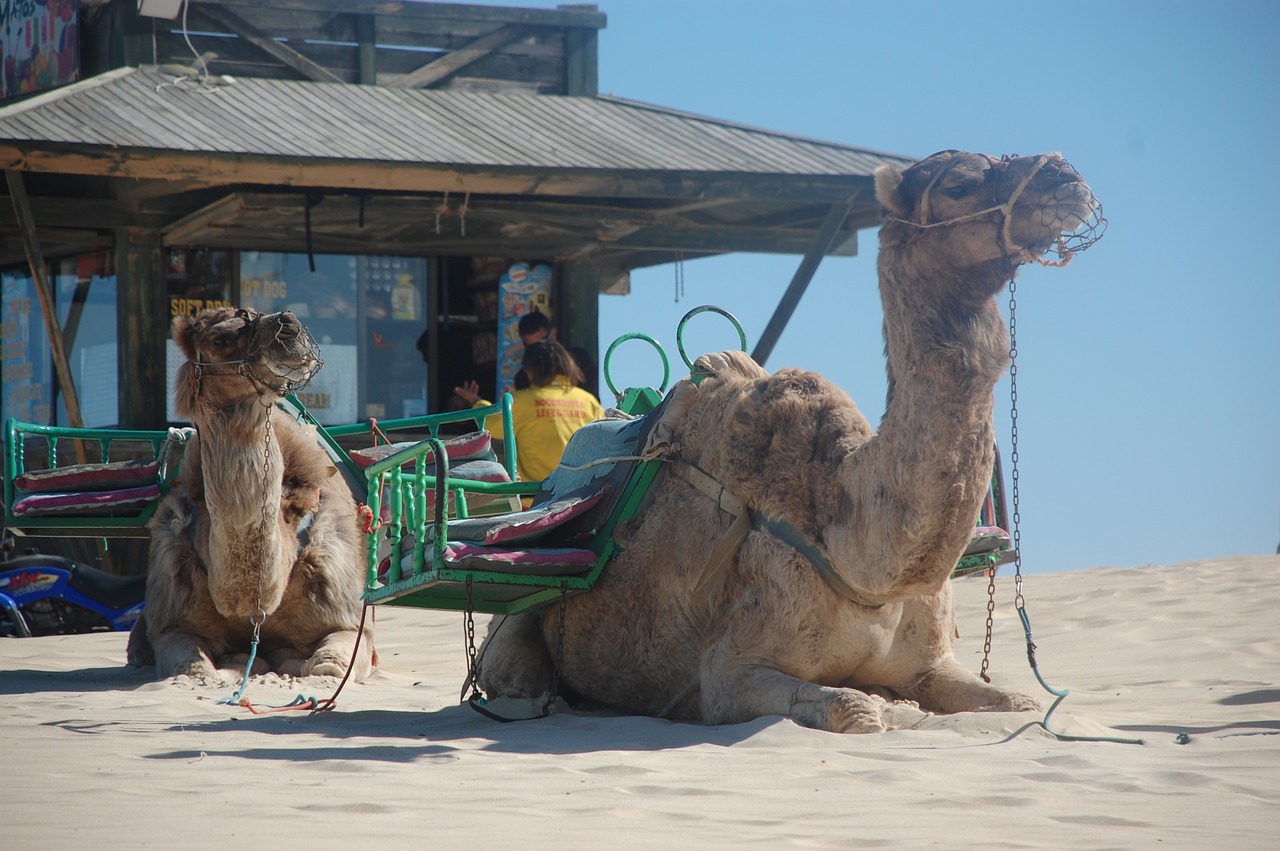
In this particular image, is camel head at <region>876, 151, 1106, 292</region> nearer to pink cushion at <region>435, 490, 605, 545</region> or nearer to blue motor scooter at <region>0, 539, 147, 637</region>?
pink cushion at <region>435, 490, 605, 545</region>

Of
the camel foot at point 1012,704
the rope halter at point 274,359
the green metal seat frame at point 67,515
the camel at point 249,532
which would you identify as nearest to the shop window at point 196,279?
the green metal seat frame at point 67,515

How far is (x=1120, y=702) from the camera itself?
22.1 feet

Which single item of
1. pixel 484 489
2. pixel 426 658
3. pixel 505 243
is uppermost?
pixel 505 243

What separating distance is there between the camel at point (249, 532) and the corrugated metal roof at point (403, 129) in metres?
3.61

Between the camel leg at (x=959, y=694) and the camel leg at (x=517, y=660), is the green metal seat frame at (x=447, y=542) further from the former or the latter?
the camel leg at (x=959, y=694)

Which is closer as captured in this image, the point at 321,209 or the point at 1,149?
the point at 1,149

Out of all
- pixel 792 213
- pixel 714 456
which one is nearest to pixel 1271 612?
pixel 714 456

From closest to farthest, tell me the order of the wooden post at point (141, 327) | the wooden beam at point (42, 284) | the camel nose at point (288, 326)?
the camel nose at point (288, 326) < the wooden beam at point (42, 284) < the wooden post at point (141, 327)

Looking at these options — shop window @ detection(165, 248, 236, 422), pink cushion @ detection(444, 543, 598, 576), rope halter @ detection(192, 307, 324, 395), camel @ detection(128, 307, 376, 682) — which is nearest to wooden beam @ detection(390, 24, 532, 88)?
shop window @ detection(165, 248, 236, 422)

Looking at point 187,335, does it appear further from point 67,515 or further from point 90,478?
point 67,515

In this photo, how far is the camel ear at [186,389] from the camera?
7320 millimetres

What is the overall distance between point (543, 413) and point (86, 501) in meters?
2.81

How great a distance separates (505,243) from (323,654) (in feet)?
21.8

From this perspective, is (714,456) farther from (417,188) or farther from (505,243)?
(505,243)
